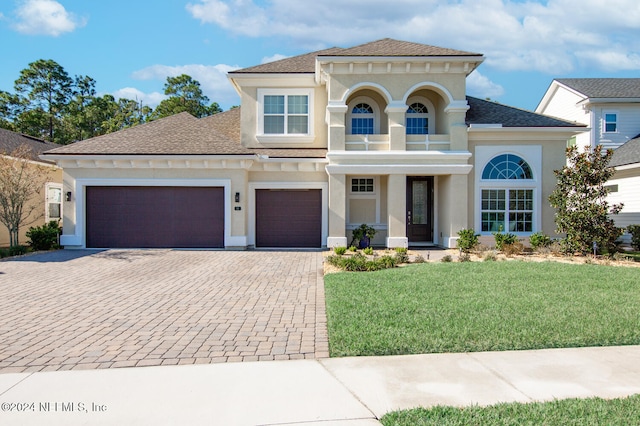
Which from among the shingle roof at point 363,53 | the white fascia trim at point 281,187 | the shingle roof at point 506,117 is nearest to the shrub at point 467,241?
the shingle roof at point 506,117

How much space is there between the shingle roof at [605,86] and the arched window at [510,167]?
9.25 metres

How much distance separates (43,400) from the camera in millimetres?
4059

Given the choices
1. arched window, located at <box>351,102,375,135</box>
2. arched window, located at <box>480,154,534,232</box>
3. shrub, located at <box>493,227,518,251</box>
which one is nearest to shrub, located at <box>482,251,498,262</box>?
shrub, located at <box>493,227,518,251</box>

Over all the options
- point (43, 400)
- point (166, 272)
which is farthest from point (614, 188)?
point (43, 400)

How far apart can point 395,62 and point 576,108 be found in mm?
13727

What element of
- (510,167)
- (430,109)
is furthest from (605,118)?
(430,109)

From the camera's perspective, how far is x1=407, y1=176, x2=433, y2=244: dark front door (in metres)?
18.5

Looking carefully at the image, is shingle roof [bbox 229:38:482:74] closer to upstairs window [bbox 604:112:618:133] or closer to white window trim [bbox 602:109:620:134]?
white window trim [bbox 602:109:620:134]

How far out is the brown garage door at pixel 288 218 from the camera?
57.8 feet

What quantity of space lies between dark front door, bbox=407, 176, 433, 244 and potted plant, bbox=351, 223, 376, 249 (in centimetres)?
226

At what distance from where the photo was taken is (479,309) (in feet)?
23.4

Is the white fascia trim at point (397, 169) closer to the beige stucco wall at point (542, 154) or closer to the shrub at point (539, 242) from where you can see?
the beige stucco wall at point (542, 154)

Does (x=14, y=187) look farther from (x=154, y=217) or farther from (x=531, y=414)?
(x=531, y=414)

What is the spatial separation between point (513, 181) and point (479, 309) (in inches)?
458
